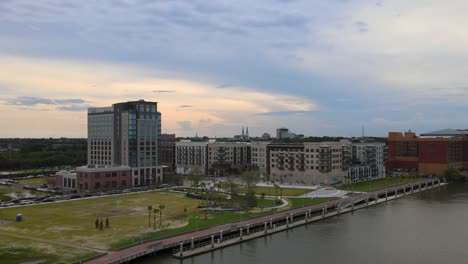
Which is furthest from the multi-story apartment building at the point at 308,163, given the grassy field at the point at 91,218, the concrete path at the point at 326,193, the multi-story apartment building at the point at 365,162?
the grassy field at the point at 91,218

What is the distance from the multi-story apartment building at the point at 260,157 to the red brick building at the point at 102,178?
29.5 meters

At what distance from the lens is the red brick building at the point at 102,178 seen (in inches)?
2739

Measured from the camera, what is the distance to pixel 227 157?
102 metres

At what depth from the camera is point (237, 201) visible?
56594 mm

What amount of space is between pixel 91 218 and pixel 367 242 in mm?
28411

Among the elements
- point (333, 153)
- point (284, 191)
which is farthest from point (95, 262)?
point (333, 153)

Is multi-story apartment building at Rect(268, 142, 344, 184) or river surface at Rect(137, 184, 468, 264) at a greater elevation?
multi-story apartment building at Rect(268, 142, 344, 184)

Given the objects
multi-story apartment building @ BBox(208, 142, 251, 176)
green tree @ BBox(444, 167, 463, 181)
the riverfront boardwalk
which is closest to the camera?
the riverfront boardwalk

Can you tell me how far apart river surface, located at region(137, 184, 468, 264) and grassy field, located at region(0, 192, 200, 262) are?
22.2 ft

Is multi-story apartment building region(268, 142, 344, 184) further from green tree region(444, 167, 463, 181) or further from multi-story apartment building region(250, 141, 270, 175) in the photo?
green tree region(444, 167, 463, 181)

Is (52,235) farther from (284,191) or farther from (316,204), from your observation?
(284,191)

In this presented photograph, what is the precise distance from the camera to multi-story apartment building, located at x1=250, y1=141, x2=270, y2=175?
305ft

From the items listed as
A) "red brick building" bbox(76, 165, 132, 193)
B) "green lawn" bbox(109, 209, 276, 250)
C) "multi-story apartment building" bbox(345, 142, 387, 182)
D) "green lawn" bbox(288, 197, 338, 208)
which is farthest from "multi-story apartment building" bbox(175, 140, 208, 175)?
"green lawn" bbox(109, 209, 276, 250)

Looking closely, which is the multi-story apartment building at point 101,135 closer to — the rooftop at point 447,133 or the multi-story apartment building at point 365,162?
the multi-story apartment building at point 365,162
